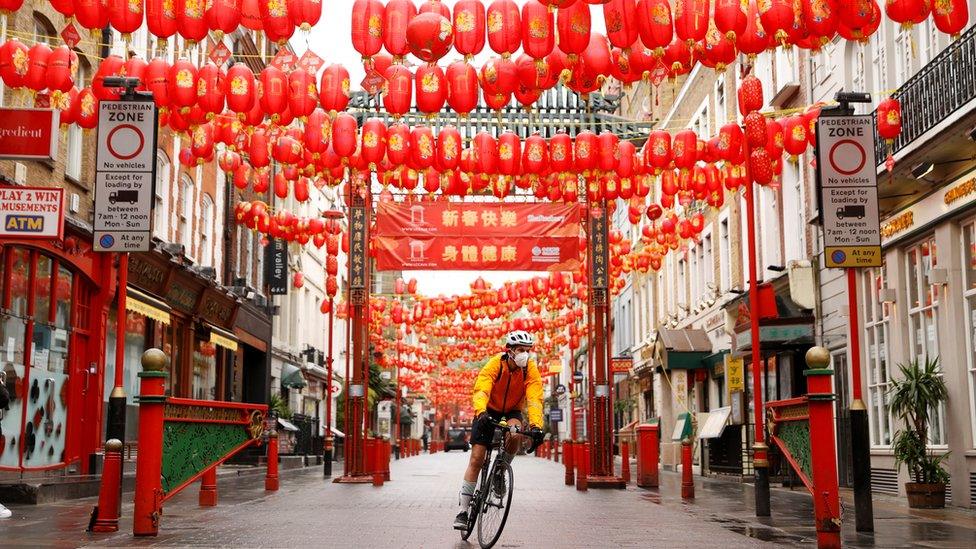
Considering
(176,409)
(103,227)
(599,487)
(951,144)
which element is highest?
(951,144)

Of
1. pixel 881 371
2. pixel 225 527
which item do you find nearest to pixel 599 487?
pixel 881 371

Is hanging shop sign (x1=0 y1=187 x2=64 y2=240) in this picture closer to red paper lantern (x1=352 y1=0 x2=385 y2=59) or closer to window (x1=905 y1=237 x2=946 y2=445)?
red paper lantern (x1=352 y1=0 x2=385 y2=59)

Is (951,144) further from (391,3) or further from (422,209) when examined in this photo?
(422,209)

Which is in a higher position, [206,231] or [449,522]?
[206,231]

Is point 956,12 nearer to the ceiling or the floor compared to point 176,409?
nearer to the ceiling

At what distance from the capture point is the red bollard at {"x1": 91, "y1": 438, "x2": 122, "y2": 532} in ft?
37.0

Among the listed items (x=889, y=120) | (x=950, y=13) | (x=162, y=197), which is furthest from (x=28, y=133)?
(x=162, y=197)

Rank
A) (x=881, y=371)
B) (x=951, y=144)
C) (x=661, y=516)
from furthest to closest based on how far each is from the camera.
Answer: (x=881, y=371), (x=951, y=144), (x=661, y=516)

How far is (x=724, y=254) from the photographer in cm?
3219

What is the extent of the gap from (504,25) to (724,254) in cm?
2087

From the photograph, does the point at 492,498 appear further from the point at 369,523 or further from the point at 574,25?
the point at 574,25

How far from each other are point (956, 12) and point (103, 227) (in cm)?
888

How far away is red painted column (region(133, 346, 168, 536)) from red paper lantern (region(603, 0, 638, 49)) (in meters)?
5.70

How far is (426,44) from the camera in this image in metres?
12.2
